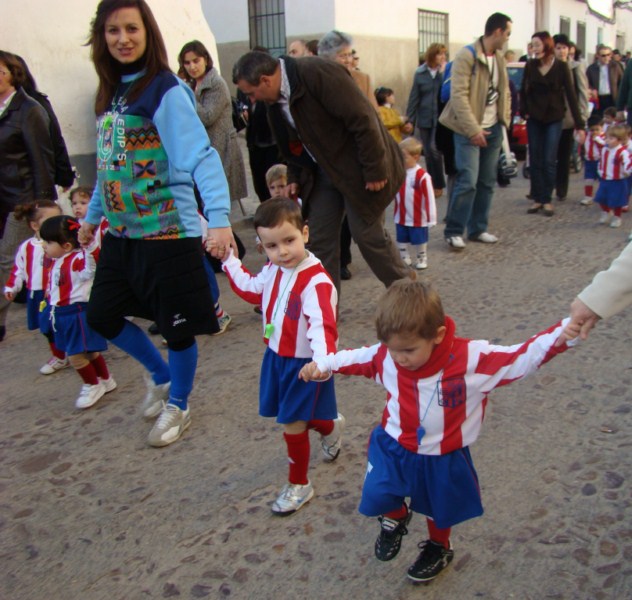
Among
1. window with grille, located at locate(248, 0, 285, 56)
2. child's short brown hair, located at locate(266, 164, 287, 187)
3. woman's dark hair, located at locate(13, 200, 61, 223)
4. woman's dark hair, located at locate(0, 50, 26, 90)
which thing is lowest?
woman's dark hair, located at locate(13, 200, 61, 223)

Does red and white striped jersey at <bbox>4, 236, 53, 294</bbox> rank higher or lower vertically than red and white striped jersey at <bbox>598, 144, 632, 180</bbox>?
lower

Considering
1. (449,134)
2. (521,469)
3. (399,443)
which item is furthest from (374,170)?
(449,134)

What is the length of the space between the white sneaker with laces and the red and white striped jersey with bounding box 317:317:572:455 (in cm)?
162

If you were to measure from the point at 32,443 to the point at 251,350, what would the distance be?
151cm

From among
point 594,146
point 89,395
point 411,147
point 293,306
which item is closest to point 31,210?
point 89,395

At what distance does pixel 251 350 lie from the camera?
185 inches

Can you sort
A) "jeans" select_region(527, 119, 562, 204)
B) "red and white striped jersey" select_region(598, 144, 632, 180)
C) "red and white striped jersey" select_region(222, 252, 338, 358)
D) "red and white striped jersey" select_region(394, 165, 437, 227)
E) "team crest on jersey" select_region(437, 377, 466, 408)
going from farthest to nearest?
"jeans" select_region(527, 119, 562, 204) < "red and white striped jersey" select_region(598, 144, 632, 180) < "red and white striped jersey" select_region(394, 165, 437, 227) < "red and white striped jersey" select_region(222, 252, 338, 358) < "team crest on jersey" select_region(437, 377, 466, 408)

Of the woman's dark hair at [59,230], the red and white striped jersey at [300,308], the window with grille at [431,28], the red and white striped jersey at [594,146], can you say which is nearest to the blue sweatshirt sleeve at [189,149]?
the red and white striped jersey at [300,308]

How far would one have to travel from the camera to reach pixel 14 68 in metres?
5.20

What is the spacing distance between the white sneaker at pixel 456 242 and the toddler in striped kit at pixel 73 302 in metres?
3.78

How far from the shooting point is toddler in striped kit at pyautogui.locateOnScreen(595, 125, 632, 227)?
24.1ft

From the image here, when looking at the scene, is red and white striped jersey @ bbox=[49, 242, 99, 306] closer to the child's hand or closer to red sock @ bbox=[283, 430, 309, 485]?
red sock @ bbox=[283, 430, 309, 485]

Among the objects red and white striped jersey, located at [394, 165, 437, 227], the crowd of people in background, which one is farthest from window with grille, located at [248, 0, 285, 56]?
red and white striped jersey, located at [394, 165, 437, 227]

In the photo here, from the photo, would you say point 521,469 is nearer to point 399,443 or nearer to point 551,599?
point 551,599
